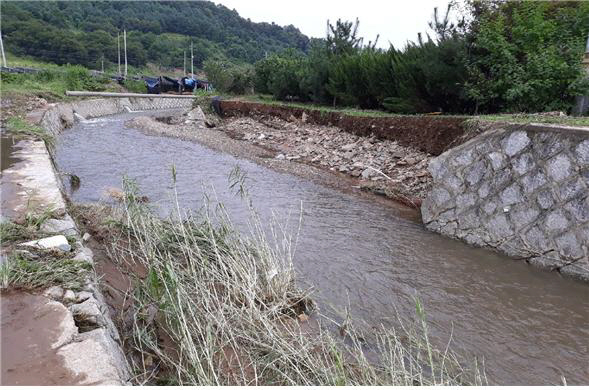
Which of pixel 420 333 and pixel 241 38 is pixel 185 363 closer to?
pixel 420 333

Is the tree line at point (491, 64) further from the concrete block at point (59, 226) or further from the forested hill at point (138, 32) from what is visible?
the forested hill at point (138, 32)

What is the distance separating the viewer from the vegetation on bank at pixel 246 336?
2644 millimetres

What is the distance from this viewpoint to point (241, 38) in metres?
76.1

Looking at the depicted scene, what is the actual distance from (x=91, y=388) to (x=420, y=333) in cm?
277

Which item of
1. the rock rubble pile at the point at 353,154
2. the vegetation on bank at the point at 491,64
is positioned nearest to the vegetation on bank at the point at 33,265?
the rock rubble pile at the point at 353,154

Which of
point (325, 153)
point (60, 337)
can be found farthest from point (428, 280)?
point (325, 153)

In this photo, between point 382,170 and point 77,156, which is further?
point 77,156

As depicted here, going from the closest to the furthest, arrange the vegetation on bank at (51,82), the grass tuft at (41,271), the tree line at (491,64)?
the grass tuft at (41,271) → the tree line at (491,64) → the vegetation on bank at (51,82)

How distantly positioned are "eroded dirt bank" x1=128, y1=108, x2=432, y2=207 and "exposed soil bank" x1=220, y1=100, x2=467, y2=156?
0.60 ft

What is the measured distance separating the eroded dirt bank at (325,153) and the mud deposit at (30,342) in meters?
6.16

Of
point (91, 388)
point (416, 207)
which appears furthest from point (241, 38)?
point (91, 388)

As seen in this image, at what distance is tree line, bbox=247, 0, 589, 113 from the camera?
26.5 ft

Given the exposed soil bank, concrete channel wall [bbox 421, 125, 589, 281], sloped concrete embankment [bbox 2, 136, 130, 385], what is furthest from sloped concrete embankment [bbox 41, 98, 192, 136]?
concrete channel wall [bbox 421, 125, 589, 281]

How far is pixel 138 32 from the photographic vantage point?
68.1 m
